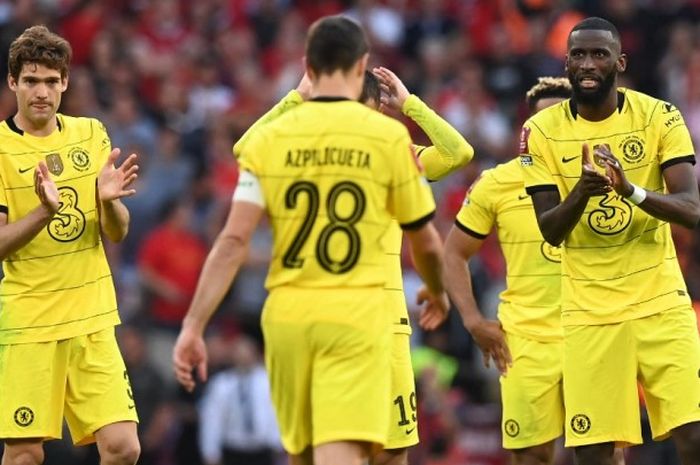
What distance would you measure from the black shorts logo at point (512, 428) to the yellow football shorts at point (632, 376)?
122 centimetres

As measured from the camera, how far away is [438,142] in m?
11.2

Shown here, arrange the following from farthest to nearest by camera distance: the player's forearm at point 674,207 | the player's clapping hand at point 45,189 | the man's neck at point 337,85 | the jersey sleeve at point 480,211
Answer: the jersey sleeve at point 480,211
the player's clapping hand at point 45,189
the player's forearm at point 674,207
the man's neck at point 337,85

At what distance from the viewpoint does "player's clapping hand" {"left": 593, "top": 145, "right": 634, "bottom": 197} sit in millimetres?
9688

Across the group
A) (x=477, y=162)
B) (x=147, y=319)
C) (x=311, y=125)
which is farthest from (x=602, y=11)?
(x=311, y=125)

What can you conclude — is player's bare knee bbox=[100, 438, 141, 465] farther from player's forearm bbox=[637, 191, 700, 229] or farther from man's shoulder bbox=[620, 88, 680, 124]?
man's shoulder bbox=[620, 88, 680, 124]

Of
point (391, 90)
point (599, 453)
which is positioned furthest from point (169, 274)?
point (599, 453)

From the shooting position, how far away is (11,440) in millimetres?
10602

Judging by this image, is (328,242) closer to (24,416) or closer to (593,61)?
(593,61)

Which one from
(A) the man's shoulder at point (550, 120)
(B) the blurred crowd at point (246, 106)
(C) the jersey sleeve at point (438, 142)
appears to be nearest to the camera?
(A) the man's shoulder at point (550, 120)

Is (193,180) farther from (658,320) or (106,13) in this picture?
(658,320)

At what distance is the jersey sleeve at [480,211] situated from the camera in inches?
472

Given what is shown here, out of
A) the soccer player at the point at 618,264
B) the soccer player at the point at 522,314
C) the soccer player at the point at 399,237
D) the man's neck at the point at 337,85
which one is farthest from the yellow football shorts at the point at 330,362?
the soccer player at the point at 522,314

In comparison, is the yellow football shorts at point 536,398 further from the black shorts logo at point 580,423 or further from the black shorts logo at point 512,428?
the black shorts logo at point 580,423

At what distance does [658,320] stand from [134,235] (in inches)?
361
